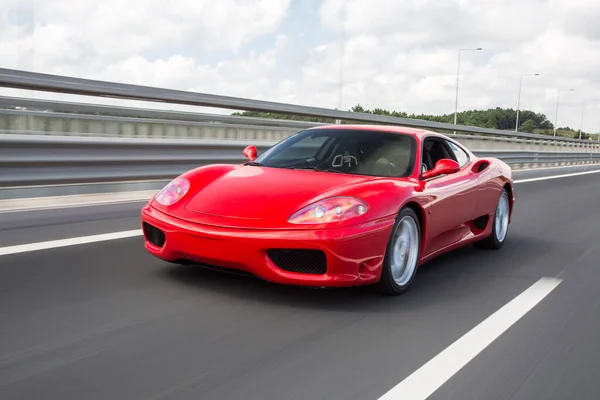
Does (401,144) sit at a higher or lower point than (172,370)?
higher

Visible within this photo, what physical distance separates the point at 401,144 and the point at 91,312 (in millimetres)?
2730

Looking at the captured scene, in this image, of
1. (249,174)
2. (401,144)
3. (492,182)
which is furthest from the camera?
(492,182)

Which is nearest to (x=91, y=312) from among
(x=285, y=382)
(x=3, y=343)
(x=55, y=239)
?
(x=3, y=343)

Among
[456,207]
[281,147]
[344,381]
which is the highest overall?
[281,147]

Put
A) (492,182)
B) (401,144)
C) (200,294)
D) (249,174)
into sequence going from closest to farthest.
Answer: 1. (200,294)
2. (249,174)
3. (401,144)
4. (492,182)

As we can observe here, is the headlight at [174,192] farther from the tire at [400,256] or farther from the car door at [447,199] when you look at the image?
the car door at [447,199]

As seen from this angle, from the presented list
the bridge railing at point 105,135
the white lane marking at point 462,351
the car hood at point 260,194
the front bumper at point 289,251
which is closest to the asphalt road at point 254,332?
the white lane marking at point 462,351

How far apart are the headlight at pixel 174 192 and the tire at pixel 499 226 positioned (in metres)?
3.07

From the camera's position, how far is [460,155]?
6.71 m

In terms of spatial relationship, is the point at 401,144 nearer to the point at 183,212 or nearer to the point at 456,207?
the point at 456,207

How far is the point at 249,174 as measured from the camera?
5.42 metres

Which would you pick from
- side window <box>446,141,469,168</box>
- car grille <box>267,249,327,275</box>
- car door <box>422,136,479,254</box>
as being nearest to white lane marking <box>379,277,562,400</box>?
car door <box>422,136,479,254</box>

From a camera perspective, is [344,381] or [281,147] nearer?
[344,381]

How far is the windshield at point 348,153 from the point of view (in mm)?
5578
